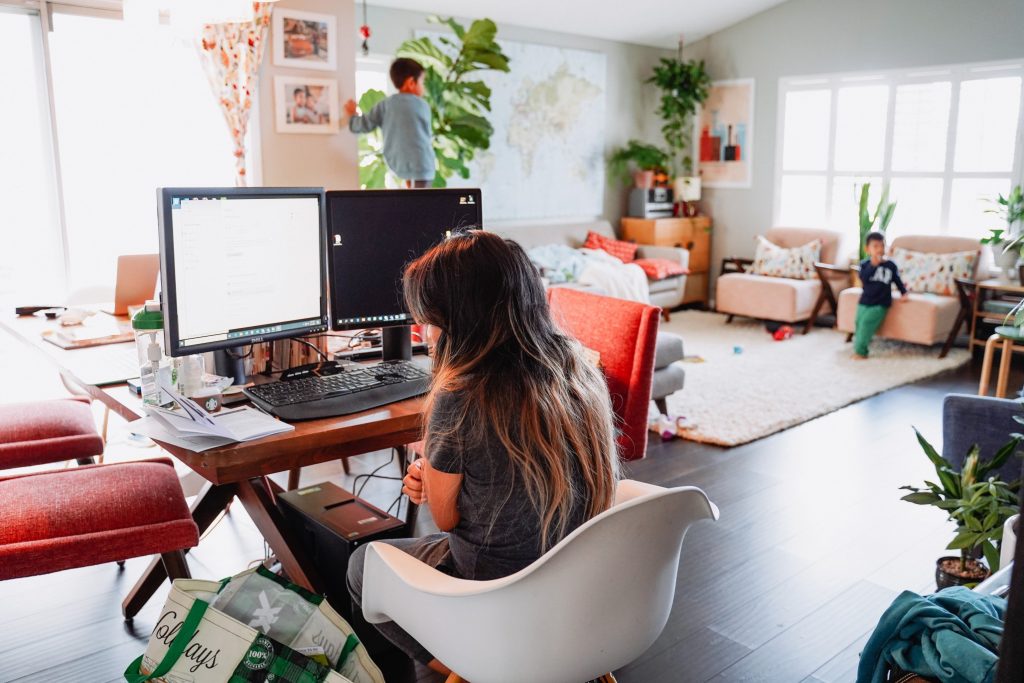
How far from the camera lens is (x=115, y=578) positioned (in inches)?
104

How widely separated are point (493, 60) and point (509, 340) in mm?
4852

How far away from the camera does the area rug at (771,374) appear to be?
4480 millimetres

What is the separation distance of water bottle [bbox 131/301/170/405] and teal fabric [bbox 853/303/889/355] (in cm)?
517

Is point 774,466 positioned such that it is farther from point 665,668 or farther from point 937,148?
point 937,148

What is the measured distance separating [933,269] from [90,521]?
6125mm

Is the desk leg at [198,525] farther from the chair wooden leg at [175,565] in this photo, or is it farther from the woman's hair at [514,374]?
the woman's hair at [514,374]

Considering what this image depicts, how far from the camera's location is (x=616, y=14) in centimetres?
705

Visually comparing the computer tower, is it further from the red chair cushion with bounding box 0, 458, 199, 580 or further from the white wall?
the white wall

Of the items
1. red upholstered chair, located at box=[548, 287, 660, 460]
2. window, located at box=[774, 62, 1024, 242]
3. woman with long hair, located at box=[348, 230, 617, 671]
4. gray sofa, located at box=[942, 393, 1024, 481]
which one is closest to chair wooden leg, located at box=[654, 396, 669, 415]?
red upholstered chair, located at box=[548, 287, 660, 460]

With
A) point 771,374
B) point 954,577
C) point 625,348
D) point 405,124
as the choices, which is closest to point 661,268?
point 771,374

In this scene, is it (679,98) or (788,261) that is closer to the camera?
(788,261)

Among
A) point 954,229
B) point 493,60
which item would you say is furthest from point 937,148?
point 493,60

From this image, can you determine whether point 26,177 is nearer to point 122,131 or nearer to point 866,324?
point 122,131

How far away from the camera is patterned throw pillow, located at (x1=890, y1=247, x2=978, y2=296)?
6.18 m
